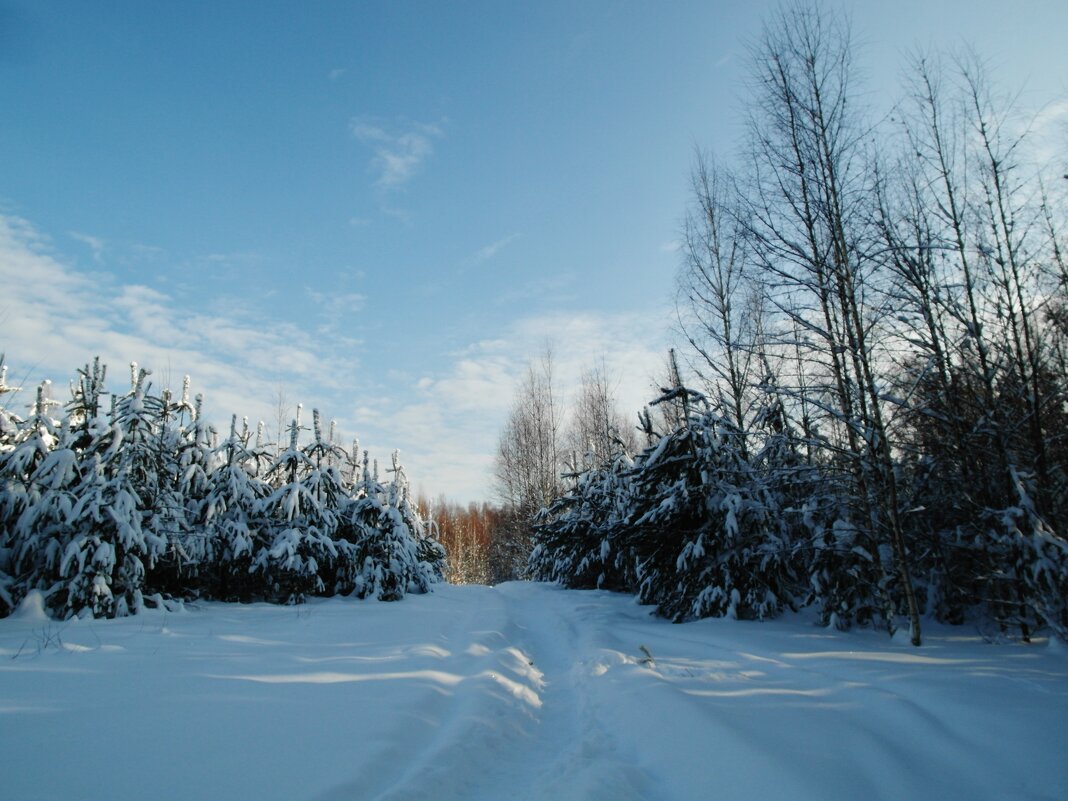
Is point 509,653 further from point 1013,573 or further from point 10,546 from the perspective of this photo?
point 10,546

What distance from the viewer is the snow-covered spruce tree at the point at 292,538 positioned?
35.3 feet

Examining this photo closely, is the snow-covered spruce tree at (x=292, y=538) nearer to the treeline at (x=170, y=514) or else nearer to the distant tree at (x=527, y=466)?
the treeline at (x=170, y=514)

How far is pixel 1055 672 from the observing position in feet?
17.0

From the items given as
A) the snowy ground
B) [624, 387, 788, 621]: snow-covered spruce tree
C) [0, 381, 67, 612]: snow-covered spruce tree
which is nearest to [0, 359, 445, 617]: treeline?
[0, 381, 67, 612]: snow-covered spruce tree

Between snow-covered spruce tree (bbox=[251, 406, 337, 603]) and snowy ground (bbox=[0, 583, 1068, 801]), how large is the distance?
4021 mm

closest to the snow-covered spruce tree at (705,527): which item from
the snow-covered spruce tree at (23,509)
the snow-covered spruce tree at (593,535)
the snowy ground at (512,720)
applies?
the snowy ground at (512,720)

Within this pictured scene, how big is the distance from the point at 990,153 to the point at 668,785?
33.1ft

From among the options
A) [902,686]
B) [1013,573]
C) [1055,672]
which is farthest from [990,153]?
[902,686]

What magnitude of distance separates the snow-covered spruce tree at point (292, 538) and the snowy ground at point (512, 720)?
4021 millimetres

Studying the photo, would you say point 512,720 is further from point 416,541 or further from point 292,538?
point 416,541

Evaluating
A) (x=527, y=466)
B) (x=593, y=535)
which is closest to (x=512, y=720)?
(x=593, y=535)

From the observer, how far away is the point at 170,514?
927 centimetres

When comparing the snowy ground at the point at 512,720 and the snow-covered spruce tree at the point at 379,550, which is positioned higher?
the snow-covered spruce tree at the point at 379,550

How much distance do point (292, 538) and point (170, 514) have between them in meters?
2.26
